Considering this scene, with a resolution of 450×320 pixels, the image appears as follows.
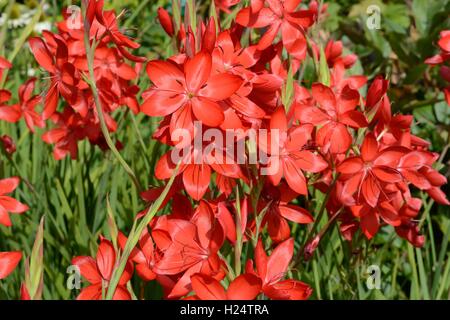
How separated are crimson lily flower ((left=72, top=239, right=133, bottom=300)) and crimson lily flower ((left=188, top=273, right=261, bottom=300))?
16 centimetres

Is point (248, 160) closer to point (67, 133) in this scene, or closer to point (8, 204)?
point (8, 204)

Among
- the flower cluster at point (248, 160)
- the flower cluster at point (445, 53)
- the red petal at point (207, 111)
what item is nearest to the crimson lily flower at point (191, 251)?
the flower cluster at point (248, 160)

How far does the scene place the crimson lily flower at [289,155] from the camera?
0.94 meters

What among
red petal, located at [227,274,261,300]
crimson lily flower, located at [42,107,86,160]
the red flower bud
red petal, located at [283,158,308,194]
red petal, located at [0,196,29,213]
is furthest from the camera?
crimson lily flower, located at [42,107,86,160]

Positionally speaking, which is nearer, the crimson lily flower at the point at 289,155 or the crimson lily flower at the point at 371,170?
the crimson lily flower at the point at 289,155

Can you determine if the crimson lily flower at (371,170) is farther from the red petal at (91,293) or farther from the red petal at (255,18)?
the red petal at (91,293)

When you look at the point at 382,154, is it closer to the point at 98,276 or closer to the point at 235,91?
the point at 235,91

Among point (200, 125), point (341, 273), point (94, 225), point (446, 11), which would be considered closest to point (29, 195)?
point (94, 225)

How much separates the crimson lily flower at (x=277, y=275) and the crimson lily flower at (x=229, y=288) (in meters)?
0.05

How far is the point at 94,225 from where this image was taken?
5.13ft

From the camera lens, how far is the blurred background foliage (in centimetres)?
149

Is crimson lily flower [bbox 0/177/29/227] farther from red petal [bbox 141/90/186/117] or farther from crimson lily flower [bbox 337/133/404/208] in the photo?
crimson lily flower [bbox 337/133/404/208]

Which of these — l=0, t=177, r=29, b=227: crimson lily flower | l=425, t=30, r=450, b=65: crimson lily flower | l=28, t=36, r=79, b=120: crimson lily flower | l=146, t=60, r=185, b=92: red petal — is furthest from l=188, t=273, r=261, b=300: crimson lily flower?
l=425, t=30, r=450, b=65: crimson lily flower
